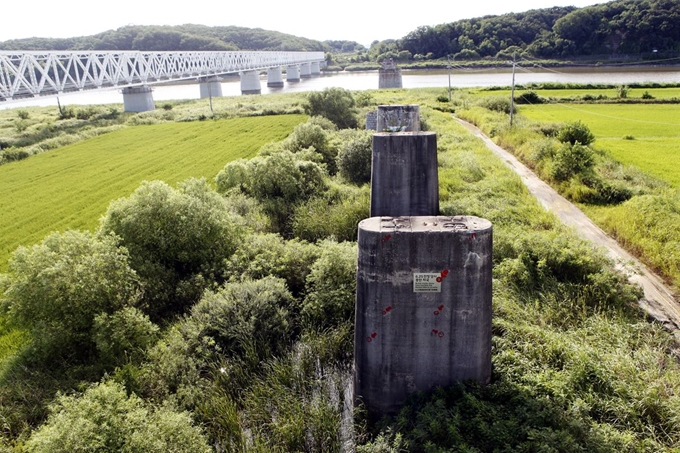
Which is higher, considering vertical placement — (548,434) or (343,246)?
(343,246)

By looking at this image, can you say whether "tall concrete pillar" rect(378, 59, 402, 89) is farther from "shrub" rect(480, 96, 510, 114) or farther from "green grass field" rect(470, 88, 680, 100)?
"shrub" rect(480, 96, 510, 114)

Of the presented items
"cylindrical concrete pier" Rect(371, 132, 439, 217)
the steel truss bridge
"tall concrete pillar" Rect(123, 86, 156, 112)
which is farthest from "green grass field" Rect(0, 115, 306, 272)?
"tall concrete pillar" Rect(123, 86, 156, 112)

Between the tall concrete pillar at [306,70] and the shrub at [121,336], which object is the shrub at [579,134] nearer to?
the shrub at [121,336]

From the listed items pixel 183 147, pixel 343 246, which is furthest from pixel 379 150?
pixel 183 147

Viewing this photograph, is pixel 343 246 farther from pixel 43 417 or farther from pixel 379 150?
pixel 43 417

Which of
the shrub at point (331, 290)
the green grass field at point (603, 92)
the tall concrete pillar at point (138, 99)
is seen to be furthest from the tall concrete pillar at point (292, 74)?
the shrub at point (331, 290)

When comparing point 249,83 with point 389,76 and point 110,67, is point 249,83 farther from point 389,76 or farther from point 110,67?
point 110,67
